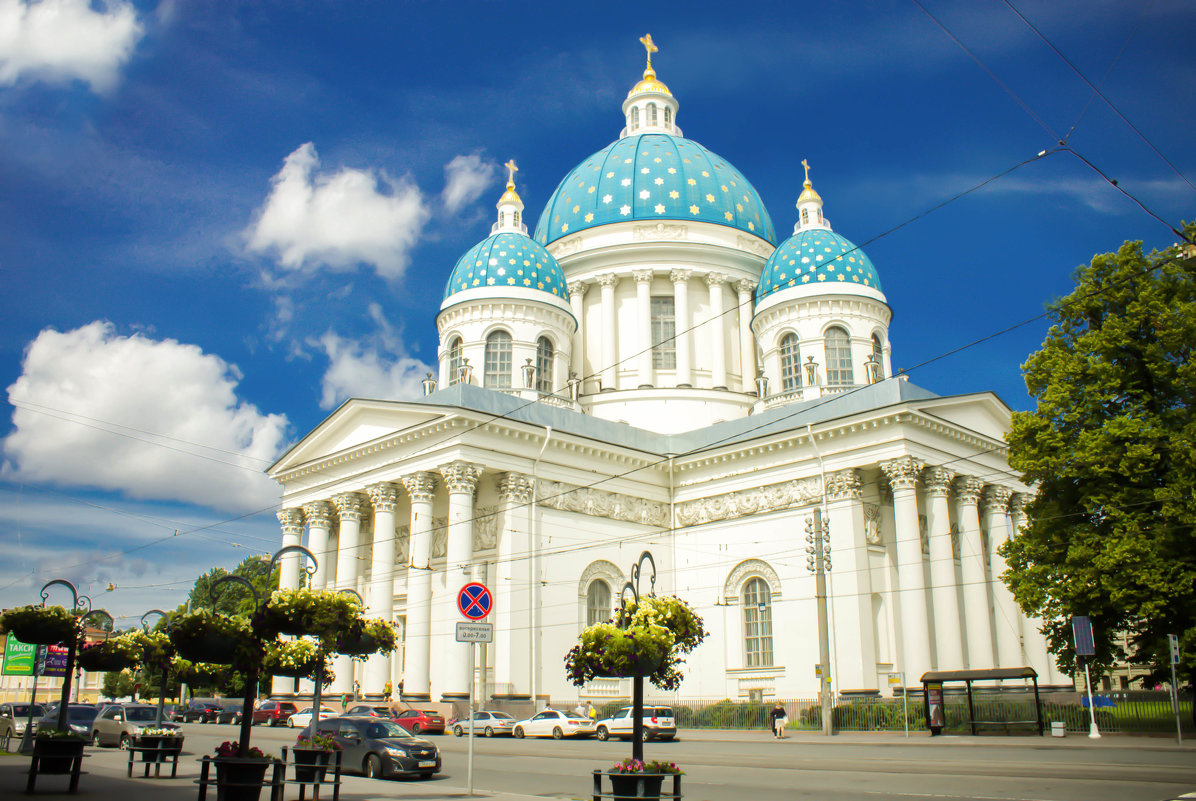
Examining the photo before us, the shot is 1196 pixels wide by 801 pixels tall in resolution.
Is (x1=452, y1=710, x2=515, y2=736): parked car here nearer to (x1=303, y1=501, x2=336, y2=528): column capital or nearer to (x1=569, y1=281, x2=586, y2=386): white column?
(x1=303, y1=501, x2=336, y2=528): column capital

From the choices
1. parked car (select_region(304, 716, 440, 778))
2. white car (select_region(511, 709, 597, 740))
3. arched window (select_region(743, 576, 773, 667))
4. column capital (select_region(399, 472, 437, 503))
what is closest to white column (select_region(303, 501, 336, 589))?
column capital (select_region(399, 472, 437, 503))

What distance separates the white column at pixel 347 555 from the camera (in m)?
35.6

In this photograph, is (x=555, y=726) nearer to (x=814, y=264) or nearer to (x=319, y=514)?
(x=319, y=514)

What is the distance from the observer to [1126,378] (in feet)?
88.0

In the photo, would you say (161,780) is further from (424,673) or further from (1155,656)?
(1155,656)

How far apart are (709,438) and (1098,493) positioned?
15378 millimetres

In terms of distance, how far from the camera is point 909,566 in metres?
31.5

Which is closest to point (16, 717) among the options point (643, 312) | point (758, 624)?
point (758, 624)

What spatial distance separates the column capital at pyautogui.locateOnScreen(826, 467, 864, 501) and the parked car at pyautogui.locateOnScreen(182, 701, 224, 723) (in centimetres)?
2965

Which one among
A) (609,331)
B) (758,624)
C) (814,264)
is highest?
(814,264)

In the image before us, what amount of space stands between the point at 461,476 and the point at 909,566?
598 inches

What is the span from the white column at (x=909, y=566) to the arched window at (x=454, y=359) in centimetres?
1906

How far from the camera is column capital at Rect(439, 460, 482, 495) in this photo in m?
31.8

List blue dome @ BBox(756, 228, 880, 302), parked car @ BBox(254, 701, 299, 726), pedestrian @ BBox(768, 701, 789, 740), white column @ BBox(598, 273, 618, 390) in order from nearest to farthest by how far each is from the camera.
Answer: pedestrian @ BBox(768, 701, 789, 740) → parked car @ BBox(254, 701, 299, 726) → blue dome @ BBox(756, 228, 880, 302) → white column @ BBox(598, 273, 618, 390)
